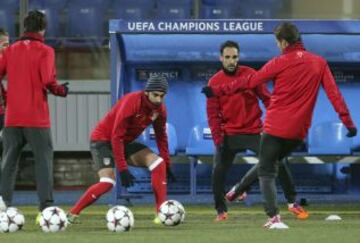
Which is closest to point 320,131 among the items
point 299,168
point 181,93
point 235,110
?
point 299,168

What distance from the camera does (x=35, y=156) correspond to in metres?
12.0

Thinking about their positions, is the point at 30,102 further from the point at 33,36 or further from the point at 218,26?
the point at 218,26

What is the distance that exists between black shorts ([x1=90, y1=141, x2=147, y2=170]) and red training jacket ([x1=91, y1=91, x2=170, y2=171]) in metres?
0.06

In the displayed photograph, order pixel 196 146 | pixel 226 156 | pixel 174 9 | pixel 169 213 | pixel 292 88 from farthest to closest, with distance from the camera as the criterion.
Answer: pixel 174 9, pixel 196 146, pixel 226 156, pixel 169 213, pixel 292 88

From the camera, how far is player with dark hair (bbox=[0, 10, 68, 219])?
1191 centimetres

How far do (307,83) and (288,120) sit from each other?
35 centimetres

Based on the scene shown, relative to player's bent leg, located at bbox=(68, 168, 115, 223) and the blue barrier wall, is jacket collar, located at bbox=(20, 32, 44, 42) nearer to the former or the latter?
player's bent leg, located at bbox=(68, 168, 115, 223)

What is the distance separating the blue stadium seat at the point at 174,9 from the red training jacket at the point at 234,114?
624 centimetres

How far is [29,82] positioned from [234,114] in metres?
2.07

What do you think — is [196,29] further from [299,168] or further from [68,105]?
[68,105]

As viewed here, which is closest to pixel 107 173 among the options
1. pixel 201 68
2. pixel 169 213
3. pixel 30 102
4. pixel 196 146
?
pixel 169 213

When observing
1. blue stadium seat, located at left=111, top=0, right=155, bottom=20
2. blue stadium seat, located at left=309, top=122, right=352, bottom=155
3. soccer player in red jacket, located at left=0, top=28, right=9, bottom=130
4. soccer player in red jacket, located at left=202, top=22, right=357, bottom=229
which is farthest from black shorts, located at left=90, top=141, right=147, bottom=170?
blue stadium seat, located at left=111, top=0, right=155, bottom=20

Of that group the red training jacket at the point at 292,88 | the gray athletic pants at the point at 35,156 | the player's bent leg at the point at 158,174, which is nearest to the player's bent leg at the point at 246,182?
the player's bent leg at the point at 158,174

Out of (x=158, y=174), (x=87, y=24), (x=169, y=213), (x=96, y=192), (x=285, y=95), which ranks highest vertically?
(x=87, y=24)
